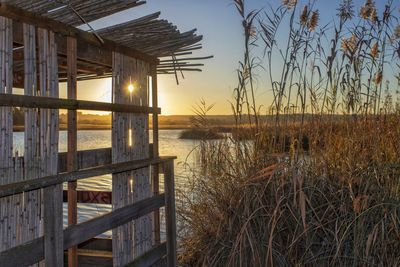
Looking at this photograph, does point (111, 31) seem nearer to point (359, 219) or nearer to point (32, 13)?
point (32, 13)

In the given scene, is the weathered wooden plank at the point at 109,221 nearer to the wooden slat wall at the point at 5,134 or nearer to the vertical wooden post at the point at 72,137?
the vertical wooden post at the point at 72,137

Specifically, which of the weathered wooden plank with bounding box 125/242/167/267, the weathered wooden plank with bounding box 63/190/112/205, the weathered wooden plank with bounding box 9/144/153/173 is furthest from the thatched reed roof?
the weathered wooden plank with bounding box 125/242/167/267

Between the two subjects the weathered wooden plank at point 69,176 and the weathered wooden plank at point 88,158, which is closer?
the weathered wooden plank at point 69,176

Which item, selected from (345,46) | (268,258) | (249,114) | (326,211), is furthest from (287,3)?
(268,258)

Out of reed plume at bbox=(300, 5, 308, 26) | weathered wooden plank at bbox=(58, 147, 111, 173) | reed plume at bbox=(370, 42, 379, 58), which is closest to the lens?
weathered wooden plank at bbox=(58, 147, 111, 173)

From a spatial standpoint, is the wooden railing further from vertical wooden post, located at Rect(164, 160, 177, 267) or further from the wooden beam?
the wooden beam

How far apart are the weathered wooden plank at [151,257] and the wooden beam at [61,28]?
5.51ft

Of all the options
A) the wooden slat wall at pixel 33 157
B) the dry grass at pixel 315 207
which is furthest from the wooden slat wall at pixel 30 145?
the dry grass at pixel 315 207

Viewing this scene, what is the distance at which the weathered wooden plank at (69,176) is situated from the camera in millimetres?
2521

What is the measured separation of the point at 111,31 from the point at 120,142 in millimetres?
874

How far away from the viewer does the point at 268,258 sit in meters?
3.24

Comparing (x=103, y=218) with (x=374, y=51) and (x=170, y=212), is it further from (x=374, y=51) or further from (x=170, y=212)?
(x=374, y=51)

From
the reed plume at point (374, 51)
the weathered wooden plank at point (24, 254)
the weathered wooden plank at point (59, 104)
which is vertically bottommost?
the weathered wooden plank at point (24, 254)

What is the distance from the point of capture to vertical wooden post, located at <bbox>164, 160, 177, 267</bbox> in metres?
4.39
